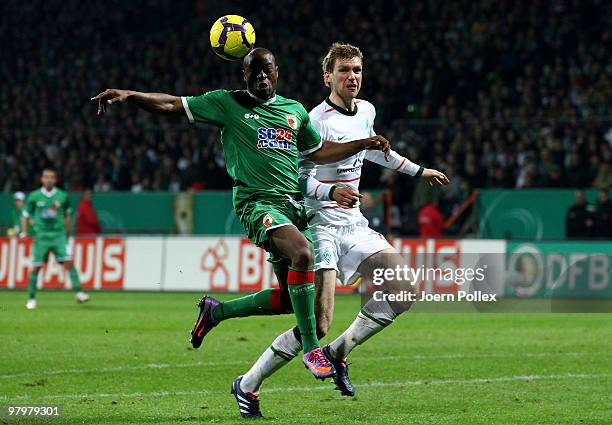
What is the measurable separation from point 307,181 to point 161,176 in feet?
54.4

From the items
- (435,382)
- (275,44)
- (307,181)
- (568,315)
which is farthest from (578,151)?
(307,181)

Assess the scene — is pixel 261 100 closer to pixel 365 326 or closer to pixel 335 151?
pixel 335 151

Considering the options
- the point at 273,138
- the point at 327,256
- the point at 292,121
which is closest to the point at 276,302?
the point at 327,256

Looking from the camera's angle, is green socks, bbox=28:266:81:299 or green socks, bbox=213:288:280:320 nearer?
green socks, bbox=213:288:280:320

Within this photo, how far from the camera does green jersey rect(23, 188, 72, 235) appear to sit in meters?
17.3

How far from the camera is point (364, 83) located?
84.4ft

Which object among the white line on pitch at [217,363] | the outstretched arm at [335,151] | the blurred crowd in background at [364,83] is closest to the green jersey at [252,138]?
the outstretched arm at [335,151]

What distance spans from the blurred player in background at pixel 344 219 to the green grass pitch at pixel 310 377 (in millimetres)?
579

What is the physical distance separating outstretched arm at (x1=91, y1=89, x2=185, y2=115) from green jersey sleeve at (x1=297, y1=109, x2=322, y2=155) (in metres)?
0.85

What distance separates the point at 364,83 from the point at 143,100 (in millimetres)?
19340

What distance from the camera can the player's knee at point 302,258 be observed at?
6.62m

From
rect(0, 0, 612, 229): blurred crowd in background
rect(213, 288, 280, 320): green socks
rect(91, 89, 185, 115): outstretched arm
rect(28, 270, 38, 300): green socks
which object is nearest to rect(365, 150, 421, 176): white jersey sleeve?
rect(213, 288, 280, 320): green socks

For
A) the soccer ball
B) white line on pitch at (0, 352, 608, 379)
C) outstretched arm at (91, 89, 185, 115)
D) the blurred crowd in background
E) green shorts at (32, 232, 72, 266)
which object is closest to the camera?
outstretched arm at (91, 89, 185, 115)

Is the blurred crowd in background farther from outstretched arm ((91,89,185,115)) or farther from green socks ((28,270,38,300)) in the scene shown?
outstretched arm ((91,89,185,115))
